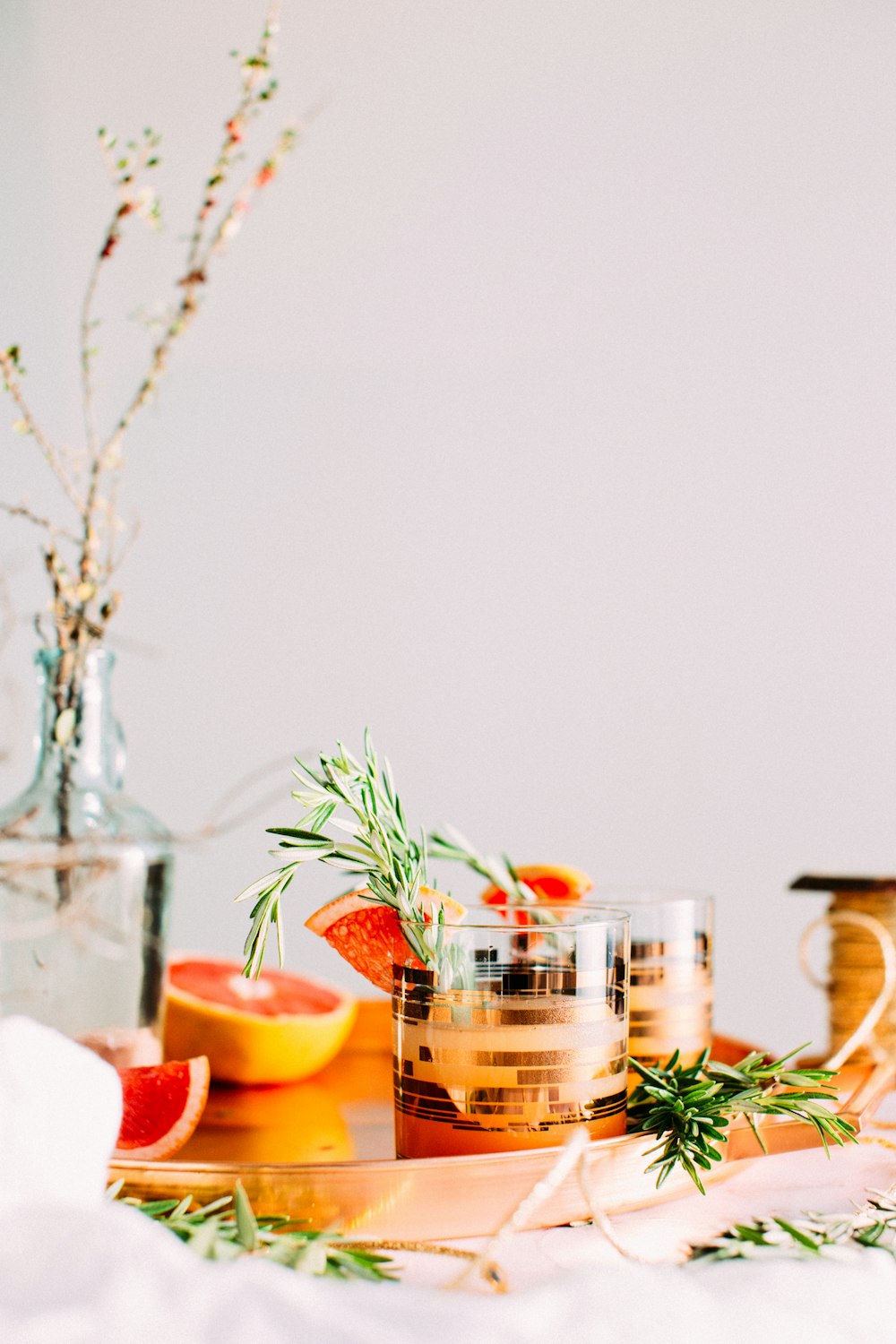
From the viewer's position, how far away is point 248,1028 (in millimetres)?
838

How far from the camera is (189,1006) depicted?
2.82ft

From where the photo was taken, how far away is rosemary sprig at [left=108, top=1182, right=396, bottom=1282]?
0.45 m

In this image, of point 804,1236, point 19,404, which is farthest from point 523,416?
point 804,1236

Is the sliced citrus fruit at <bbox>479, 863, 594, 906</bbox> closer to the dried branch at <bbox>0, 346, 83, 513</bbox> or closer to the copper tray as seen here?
the copper tray

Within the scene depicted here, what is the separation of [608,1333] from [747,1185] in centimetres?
26

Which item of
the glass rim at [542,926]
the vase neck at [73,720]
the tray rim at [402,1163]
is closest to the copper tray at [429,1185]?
the tray rim at [402,1163]

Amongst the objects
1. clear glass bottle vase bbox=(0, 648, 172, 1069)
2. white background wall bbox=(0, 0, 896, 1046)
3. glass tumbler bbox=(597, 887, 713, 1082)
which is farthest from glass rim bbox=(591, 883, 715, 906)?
white background wall bbox=(0, 0, 896, 1046)

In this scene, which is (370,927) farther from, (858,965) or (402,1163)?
(858,965)

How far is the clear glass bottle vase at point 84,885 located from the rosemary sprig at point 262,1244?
0.29 meters

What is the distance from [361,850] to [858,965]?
479mm

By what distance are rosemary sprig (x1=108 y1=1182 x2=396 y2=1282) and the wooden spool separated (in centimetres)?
50

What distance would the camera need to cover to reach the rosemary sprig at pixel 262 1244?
0.45 m

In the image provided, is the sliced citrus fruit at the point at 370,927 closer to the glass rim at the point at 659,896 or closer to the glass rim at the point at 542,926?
the glass rim at the point at 542,926

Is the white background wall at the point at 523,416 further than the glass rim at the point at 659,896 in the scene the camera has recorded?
Yes
